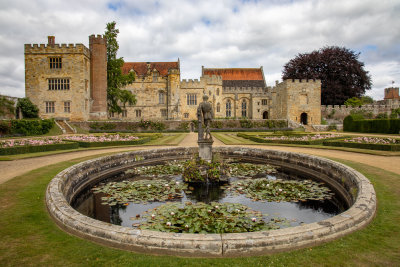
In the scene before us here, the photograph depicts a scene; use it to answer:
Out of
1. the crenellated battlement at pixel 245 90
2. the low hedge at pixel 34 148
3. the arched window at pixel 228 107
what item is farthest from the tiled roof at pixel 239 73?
the low hedge at pixel 34 148

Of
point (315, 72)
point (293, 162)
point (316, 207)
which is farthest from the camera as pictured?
point (315, 72)

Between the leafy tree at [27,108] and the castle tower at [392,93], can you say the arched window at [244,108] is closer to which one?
the leafy tree at [27,108]

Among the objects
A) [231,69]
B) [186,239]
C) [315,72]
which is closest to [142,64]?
[231,69]

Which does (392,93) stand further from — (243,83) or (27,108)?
(27,108)

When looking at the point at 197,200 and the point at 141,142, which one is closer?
the point at 197,200

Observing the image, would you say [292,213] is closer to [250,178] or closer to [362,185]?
[362,185]

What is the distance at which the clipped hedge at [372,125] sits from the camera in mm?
23375

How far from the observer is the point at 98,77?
31.4 meters

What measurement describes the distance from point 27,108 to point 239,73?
37.8 m

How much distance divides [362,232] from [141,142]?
14.6 metres

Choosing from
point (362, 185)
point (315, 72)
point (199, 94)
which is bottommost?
point (362, 185)

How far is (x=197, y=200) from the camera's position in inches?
272

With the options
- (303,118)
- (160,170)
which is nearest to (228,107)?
(303,118)

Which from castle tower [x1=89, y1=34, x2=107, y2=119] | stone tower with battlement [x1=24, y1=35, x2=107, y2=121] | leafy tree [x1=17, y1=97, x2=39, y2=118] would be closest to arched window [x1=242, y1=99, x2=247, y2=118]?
castle tower [x1=89, y1=34, x2=107, y2=119]
